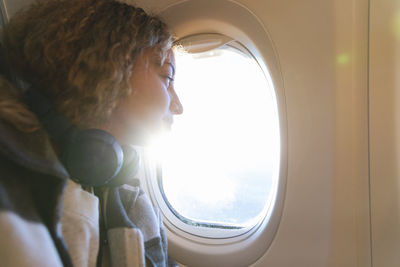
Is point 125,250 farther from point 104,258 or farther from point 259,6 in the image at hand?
point 259,6

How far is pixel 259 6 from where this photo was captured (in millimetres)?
1332

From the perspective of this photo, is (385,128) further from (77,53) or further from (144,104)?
(77,53)

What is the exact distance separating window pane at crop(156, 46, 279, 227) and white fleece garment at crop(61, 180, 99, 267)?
1043mm

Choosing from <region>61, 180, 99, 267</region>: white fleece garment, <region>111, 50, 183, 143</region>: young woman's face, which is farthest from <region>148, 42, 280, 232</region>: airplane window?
<region>61, 180, 99, 267</region>: white fleece garment

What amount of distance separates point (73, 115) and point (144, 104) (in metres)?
0.31

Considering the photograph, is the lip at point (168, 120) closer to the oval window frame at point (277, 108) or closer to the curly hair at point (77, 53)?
the curly hair at point (77, 53)

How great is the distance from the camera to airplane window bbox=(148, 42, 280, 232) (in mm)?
1734

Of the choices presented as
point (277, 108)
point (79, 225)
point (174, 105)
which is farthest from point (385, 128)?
point (79, 225)

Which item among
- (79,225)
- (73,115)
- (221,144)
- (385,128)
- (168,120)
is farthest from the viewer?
(221,144)

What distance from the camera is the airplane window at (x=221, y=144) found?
1.73 meters

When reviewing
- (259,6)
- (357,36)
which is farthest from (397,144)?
(259,6)

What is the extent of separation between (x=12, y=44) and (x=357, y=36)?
4.24 feet

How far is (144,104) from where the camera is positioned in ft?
3.86

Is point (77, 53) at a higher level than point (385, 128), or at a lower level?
higher
